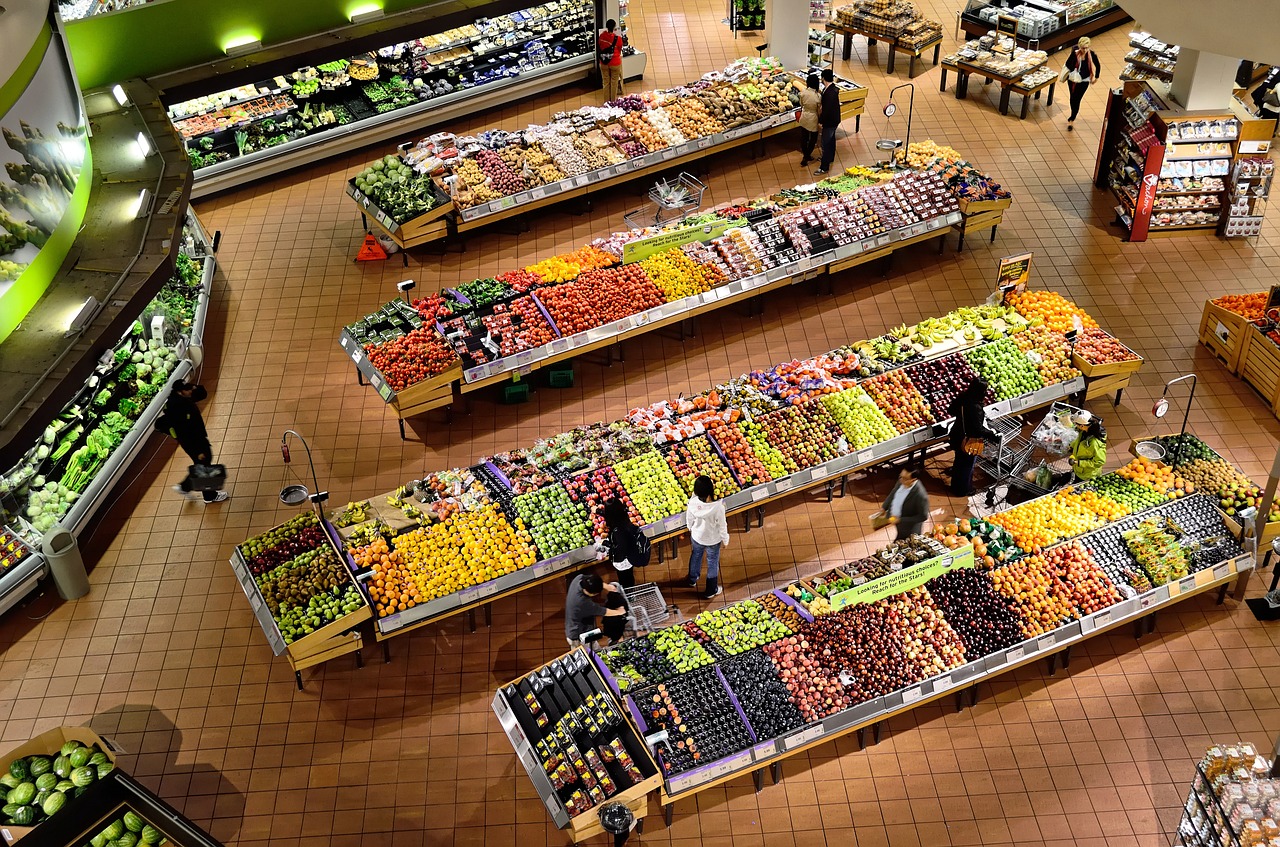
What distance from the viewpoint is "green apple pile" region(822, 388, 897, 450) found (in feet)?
36.4

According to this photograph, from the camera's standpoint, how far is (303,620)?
31.1 ft

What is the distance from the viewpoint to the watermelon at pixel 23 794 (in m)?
8.18

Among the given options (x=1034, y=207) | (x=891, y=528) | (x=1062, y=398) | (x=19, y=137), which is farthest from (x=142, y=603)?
(x=1034, y=207)

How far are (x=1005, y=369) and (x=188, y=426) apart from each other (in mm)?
8083

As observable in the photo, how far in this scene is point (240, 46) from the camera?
47.8ft

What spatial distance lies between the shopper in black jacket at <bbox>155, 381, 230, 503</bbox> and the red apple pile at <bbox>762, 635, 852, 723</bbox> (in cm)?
599

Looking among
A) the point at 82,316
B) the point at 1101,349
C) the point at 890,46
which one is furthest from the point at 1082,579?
the point at 890,46

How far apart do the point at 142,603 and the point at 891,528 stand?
6.97 meters

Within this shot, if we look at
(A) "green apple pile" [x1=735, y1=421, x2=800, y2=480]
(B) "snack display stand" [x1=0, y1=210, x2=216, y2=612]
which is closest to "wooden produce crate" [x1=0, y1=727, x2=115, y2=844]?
(B) "snack display stand" [x1=0, y1=210, x2=216, y2=612]

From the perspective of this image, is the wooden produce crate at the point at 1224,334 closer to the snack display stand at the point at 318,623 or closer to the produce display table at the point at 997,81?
the produce display table at the point at 997,81

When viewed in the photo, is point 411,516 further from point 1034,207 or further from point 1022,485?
point 1034,207

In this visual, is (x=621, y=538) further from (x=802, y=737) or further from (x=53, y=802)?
(x=53, y=802)

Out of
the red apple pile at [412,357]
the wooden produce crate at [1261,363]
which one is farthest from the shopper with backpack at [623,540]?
the wooden produce crate at [1261,363]

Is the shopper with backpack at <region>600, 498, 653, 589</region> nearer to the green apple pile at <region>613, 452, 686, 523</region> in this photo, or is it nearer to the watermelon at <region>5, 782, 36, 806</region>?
the green apple pile at <region>613, 452, 686, 523</region>
